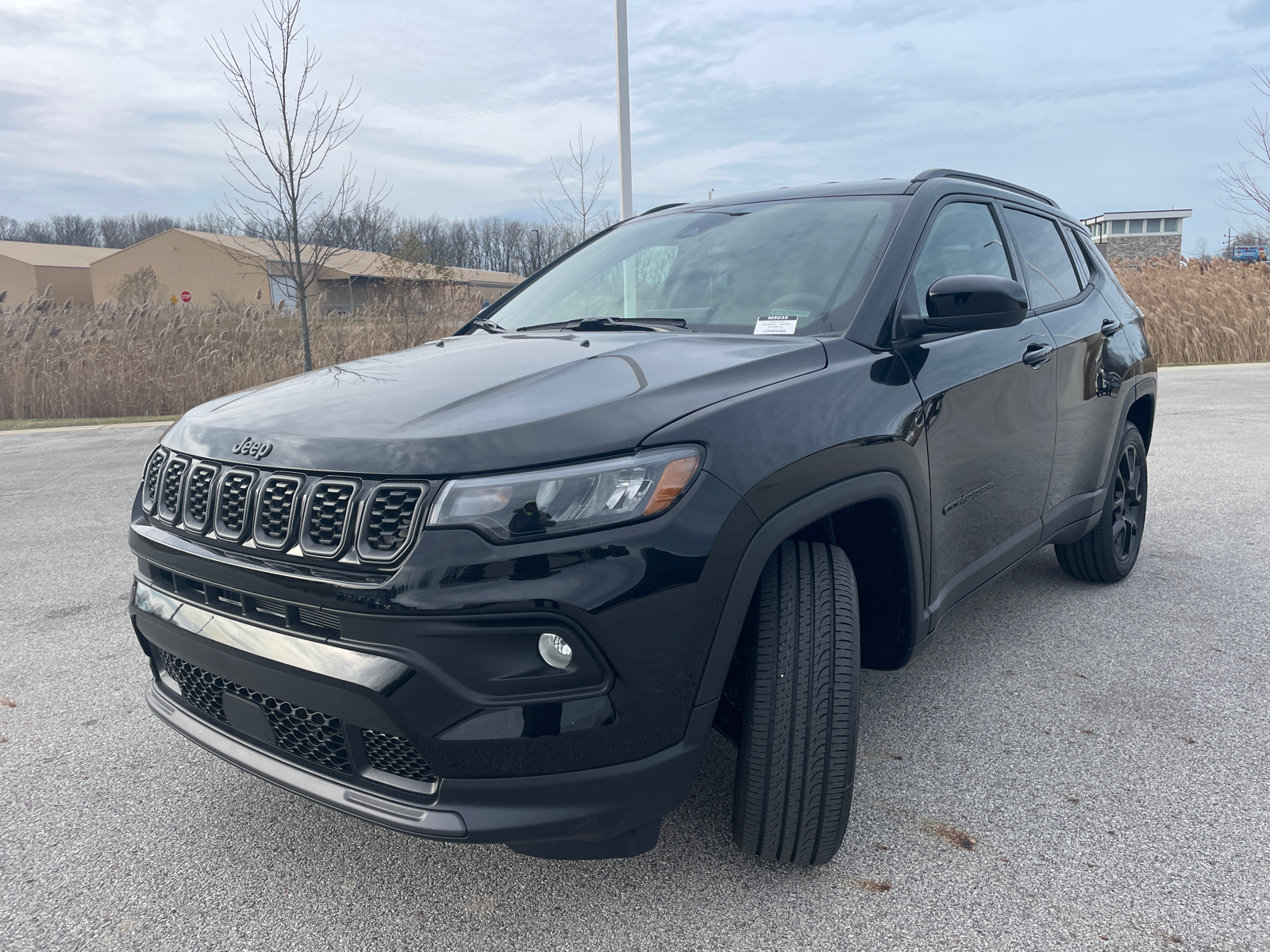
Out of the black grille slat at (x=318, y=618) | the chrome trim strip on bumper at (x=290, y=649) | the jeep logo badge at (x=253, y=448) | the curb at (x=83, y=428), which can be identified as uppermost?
the jeep logo badge at (x=253, y=448)

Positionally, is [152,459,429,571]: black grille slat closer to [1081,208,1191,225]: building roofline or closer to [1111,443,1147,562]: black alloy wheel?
[1111,443,1147,562]: black alloy wheel

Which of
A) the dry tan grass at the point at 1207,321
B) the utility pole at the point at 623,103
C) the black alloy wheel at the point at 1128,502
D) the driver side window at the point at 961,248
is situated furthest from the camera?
the dry tan grass at the point at 1207,321

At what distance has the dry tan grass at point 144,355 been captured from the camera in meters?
12.4

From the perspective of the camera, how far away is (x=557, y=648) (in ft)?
5.51

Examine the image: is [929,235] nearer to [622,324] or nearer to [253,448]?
[622,324]

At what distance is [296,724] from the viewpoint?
190 cm

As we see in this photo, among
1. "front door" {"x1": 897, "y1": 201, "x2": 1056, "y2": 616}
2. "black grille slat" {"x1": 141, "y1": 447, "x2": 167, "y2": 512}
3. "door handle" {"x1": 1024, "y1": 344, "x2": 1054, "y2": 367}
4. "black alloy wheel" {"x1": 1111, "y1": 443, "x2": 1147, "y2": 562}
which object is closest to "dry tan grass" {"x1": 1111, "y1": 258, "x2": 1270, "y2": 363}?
"black alloy wheel" {"x1": 1111, "y1": 443, "x2": 1147, "y2": 562}

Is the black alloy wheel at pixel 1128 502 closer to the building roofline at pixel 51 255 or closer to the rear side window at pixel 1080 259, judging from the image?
the rear side window at pixel 1080 259

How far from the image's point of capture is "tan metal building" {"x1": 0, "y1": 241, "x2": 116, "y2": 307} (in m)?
59.0

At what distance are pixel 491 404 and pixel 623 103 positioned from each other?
31.6ft

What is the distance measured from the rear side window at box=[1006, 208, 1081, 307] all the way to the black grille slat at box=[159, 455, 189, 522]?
2891 mm

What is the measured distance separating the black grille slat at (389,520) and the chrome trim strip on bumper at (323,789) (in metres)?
0.50

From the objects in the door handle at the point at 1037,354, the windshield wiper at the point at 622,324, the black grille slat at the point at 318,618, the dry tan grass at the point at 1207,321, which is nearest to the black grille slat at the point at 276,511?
the black grille slat at the point at 318,618

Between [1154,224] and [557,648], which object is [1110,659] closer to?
[557,648]
